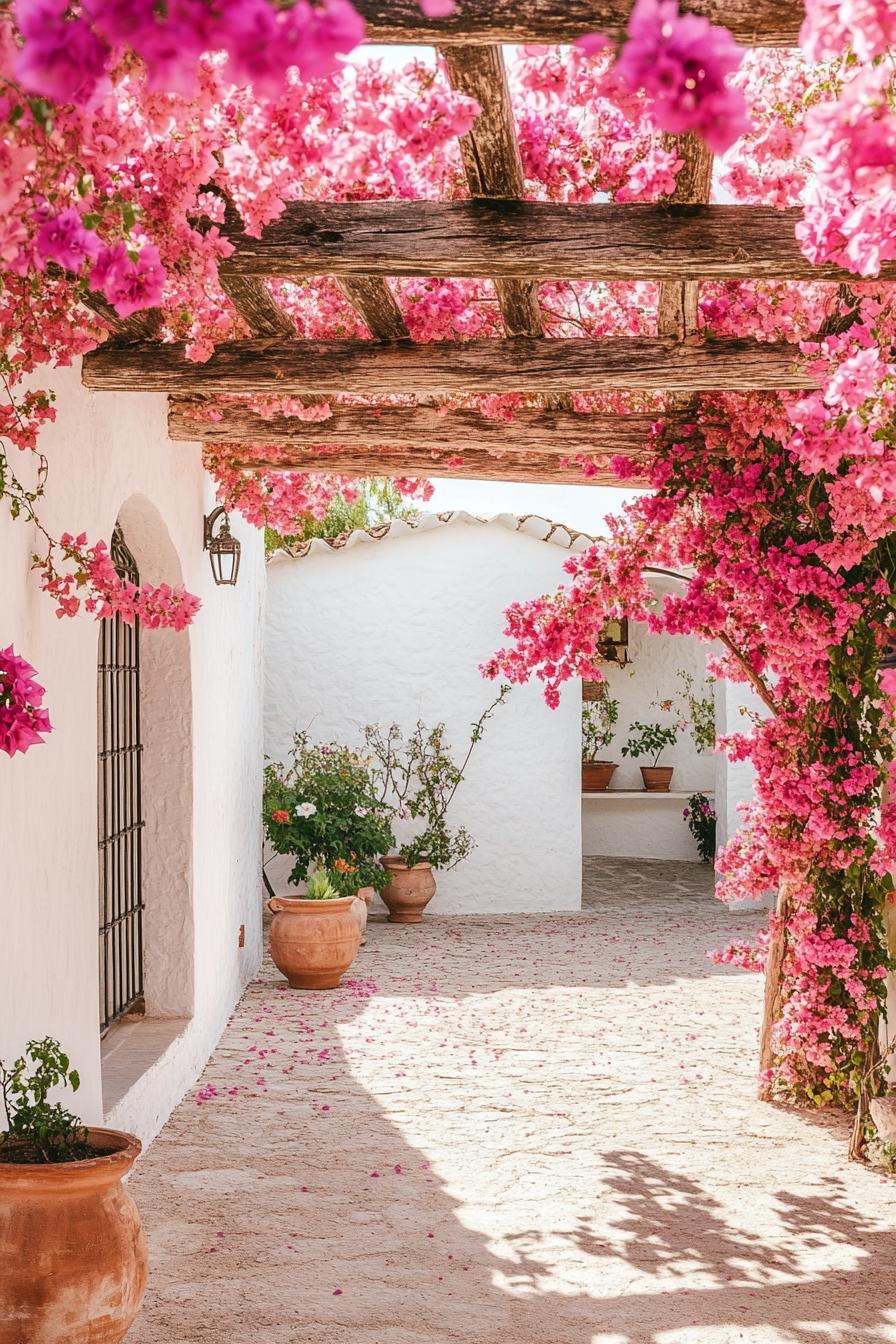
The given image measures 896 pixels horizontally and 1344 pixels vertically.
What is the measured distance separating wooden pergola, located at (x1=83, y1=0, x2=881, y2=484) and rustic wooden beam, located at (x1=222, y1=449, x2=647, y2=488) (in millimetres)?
10

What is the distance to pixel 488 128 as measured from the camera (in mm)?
2641

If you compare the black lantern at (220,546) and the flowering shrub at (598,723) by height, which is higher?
the black lantern at (220,546)

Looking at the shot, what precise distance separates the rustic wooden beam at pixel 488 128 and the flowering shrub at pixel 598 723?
12534 millimetres

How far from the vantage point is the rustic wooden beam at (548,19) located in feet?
6.57

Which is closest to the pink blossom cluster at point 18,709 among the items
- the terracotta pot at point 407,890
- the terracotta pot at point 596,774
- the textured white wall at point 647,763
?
the terracotta pot at point 407,890

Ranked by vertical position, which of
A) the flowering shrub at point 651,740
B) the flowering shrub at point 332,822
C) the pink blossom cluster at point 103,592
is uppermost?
the pink blossom cluster at point 103,592

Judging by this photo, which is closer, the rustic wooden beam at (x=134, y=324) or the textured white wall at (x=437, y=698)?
the rustic wooden beam at (x=134, y=324)

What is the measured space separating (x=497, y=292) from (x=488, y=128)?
116 cm

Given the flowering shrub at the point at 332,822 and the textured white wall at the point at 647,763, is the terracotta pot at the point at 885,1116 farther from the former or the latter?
the textured white wall at the point at 647,763

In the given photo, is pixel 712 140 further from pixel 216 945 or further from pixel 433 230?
pixel 216 945

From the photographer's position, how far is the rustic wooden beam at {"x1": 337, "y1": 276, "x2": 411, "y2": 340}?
12.0ft

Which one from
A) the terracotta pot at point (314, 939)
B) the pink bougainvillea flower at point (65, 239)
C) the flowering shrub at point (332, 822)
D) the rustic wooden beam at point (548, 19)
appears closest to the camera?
the pink bougainvillea flower at point (65, 239)

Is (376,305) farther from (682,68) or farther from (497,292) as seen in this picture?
(682,68)

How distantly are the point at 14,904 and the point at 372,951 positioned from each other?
259 inches
